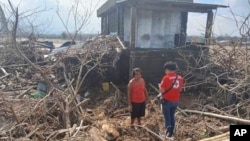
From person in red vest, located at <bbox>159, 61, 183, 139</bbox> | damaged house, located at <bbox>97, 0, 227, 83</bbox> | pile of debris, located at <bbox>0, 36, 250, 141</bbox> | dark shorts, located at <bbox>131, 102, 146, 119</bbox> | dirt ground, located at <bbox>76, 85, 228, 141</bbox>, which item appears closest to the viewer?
pile of debris, located at <bbox>0, 36, 250, 141</bbox>

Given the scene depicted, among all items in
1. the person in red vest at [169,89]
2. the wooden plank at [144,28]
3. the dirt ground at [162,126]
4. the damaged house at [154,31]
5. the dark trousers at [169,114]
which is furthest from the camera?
the wooden plank at [144,28]

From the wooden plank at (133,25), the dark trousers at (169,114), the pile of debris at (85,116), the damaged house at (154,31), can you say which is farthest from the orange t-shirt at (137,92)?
the wooden plank at (133,25)

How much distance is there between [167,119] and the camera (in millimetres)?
5844

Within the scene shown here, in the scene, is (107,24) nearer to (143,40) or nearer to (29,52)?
(143,40)

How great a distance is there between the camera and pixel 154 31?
12.9 metres

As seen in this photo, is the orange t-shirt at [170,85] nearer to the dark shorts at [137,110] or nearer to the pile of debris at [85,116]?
the pile of debris at [85,116]

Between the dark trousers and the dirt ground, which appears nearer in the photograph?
the dark trousers

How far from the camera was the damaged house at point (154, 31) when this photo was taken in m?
10.8

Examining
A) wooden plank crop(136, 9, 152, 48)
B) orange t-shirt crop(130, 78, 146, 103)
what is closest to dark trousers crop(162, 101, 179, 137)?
orange t-shirt crop(130, 78, 146, 103)

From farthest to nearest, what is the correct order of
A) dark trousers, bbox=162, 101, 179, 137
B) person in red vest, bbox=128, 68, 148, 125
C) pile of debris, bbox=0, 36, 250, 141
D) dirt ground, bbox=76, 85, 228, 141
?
person in red vest, bbox=128, 68, 148, 125
dirt ground, bbox=76, 85, 228, 141
dark trousers, bbox=162, 101, 179, 137
pile of debris, bbox=0, 36, 250, 141

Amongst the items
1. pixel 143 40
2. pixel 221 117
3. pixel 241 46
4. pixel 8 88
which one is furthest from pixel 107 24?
pixel 221 117

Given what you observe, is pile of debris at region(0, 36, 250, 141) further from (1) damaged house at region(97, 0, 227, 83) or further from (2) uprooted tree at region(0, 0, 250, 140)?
(1) damaged house at region(97, 0, 227, 83)

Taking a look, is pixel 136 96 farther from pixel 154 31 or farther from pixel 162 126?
pixel 154 31

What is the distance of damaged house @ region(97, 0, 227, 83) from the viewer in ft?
35.5
